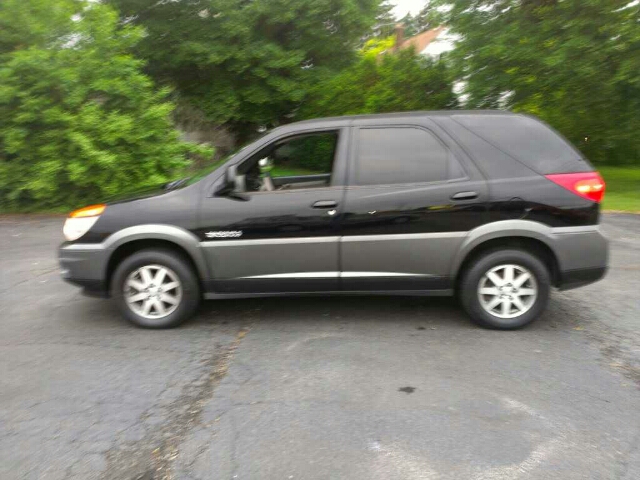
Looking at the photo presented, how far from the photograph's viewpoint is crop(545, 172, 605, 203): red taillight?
15.3 ft

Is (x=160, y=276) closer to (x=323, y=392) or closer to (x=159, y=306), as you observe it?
(x=159, y=306)

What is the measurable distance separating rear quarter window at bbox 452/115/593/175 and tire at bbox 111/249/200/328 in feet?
9.11

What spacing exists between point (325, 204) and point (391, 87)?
1209 cm

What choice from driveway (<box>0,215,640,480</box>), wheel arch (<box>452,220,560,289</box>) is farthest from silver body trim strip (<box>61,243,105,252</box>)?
wheel arch (<box>452,220,560,289</box>)

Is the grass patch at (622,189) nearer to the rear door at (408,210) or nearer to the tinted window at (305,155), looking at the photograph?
the rear door at (408,210)

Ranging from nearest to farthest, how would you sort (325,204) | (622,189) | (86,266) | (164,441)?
(164,441) → (325,204) → (86,266) → (622,189)

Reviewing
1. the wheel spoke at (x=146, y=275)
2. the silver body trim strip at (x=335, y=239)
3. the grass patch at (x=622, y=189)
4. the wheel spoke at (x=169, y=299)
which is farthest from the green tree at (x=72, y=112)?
the grass patch at (x=622, y=189)

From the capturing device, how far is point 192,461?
307cm

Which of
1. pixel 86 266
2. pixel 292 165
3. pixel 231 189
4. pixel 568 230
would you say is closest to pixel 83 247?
pixel 86 266

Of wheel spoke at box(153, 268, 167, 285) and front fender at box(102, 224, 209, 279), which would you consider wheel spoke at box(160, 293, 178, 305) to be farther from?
front fender at box(102, 224, 209, 279)

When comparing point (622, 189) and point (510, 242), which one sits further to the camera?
point (622, 189)

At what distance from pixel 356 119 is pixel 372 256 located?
1245 mm

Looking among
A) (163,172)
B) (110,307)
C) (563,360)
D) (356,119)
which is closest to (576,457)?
(563,360)

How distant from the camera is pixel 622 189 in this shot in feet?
47.0
